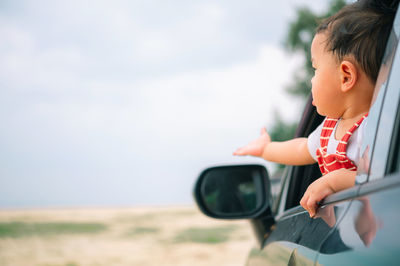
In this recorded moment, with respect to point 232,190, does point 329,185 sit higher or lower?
higher

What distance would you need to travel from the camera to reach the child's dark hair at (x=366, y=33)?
1.39m

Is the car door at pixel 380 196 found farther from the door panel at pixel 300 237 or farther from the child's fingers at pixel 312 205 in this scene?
the child's fingers at pixel 312 205

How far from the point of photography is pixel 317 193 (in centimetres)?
138

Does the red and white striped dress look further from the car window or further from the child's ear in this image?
the car window

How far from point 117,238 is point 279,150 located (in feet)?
33.0

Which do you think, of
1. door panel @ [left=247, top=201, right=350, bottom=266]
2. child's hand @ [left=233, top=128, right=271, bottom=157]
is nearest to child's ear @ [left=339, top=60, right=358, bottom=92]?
door panel @ [left=247, top=201, right=350, bottom=266]

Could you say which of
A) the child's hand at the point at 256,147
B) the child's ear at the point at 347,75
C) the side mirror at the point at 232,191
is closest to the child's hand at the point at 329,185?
the child's ear at the point at 347,75

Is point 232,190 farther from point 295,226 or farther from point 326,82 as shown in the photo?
point 326,82

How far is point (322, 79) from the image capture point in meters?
1.51

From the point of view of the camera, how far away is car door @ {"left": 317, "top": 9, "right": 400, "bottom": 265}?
91 centimetres

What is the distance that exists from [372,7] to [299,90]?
18552 millimetres

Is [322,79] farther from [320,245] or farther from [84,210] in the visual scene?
[84,210]

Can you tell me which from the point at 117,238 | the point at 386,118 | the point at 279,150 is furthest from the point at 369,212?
the point at 117,238

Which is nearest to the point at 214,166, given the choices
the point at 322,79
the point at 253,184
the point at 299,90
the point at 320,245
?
the point at 253,184
